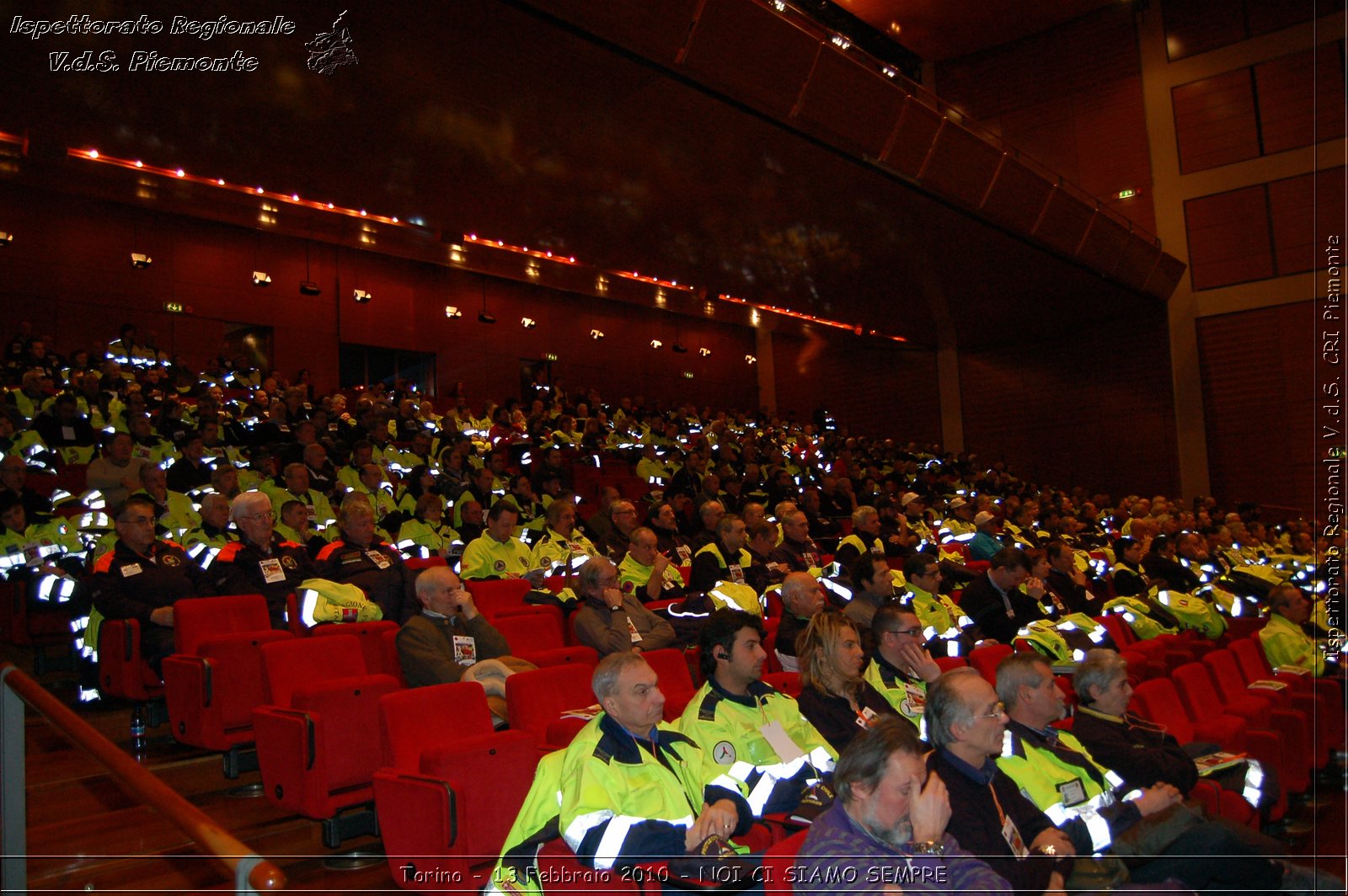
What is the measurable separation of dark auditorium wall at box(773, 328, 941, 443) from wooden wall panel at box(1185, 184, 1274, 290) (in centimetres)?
439

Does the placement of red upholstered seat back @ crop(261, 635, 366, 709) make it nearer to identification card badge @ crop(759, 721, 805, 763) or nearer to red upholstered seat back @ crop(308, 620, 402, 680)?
red upholstered seat back @ crop(308, 620, 402, 680)

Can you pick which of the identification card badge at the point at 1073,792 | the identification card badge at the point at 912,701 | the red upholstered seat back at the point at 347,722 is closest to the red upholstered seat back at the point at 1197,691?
the identification card badge at the point at 912,701

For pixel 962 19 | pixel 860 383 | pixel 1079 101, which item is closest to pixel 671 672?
pixel 962 19

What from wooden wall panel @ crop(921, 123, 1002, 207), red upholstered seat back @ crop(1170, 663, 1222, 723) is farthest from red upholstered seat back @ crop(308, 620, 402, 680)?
wooden wall panel @ crop(921, 123, 1002, 207)

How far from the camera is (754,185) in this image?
27.6 ft

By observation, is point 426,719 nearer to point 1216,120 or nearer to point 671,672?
point 671,672

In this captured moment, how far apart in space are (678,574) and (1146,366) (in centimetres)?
1106

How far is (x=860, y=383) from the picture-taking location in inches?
668

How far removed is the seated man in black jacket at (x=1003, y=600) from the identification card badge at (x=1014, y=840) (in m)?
2.77

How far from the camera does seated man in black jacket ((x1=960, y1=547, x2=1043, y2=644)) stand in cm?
490

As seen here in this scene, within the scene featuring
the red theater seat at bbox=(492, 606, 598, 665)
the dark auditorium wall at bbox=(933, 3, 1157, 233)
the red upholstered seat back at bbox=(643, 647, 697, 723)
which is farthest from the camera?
the dark auditorium wall at bbox=(933, 3, 1157, 233)

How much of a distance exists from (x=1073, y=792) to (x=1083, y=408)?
42.6 ft

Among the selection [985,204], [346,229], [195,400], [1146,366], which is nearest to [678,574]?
[195,400]

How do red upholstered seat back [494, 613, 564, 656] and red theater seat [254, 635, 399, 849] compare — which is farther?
red upholstered seat back [494, 613, 564, 656]
